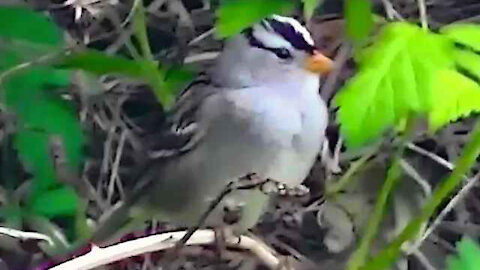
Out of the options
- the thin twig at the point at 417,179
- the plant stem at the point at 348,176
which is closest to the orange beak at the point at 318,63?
the plant stem at the point at 348,176

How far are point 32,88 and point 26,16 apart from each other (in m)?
0.08

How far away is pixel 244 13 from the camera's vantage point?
0.81 m

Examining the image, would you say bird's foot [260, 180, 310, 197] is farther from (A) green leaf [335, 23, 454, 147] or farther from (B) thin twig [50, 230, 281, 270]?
(A) green leaf [335, 23, 454, 147]

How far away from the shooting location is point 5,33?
1107 mm

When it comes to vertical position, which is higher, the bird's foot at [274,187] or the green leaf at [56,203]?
the bird's foot at [274,187]

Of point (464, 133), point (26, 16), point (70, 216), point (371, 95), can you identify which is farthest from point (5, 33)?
point (464, 133)

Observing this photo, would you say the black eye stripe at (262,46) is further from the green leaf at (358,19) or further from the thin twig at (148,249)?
the green leaf at (358,19)

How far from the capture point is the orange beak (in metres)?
1.26

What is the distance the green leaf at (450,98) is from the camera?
681 millimetres

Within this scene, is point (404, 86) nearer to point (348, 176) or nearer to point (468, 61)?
point (468, 61)

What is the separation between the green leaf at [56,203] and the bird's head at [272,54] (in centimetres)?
24

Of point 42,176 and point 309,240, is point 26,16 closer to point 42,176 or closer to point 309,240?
point 42,176

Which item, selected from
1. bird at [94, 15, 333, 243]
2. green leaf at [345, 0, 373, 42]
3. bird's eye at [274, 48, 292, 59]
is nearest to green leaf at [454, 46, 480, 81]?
green leaf at [345, 0, 373, 42]

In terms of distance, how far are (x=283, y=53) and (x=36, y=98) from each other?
312 mm
